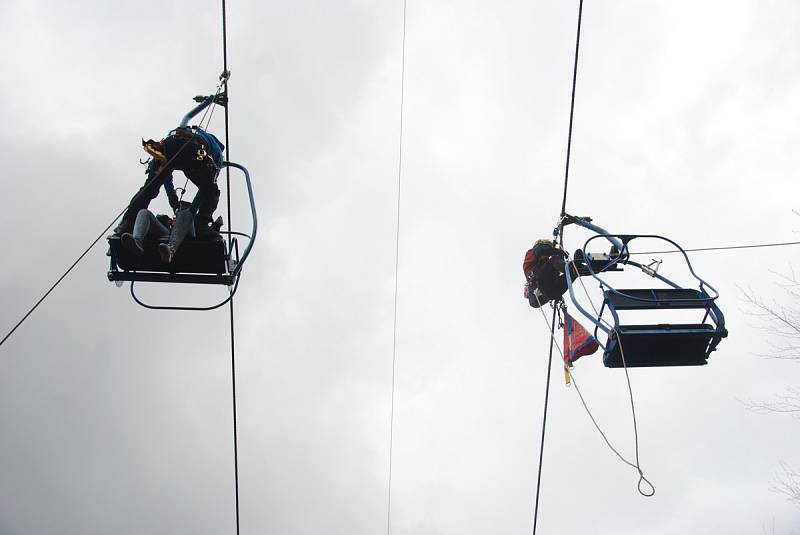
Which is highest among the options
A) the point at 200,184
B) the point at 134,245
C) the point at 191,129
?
the point at 191,129

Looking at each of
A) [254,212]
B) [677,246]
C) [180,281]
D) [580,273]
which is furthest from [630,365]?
→ [180,281]

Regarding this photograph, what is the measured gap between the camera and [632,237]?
261 inches

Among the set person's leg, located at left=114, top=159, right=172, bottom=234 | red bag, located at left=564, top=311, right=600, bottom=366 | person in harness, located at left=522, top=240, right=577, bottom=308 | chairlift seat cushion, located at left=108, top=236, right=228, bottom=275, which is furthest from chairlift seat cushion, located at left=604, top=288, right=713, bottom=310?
person's leg, located at left=114, top=159, right=172, bottom=234

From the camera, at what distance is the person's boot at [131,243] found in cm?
561

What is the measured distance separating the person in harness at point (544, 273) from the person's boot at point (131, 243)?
4730 millimetres

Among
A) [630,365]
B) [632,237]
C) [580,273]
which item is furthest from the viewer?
[580,273]

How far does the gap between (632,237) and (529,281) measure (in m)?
1.87

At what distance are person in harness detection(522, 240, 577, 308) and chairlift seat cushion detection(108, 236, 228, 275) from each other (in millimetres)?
3948

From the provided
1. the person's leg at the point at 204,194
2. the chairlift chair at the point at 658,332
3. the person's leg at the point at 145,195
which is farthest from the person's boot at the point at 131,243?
the chairlift chair at the point at 658,332

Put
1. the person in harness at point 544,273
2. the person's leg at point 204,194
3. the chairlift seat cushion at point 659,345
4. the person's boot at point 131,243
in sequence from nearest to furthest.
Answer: the chairlift seat cushion at point 659,345
the person's boot at point 131,243
the person's leg at point 204,194
the person in harness at point 544,273

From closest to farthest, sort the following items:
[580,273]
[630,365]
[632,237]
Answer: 1. [630,365]
2. [632,237]
3. [580,273]

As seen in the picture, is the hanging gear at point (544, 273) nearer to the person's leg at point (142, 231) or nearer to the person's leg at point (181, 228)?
the person's leg at point (181, 228)

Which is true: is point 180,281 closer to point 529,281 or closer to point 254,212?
point 254,212

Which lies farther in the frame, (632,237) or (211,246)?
(632,237)
